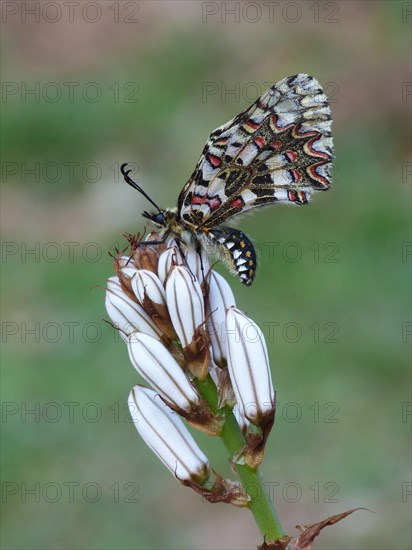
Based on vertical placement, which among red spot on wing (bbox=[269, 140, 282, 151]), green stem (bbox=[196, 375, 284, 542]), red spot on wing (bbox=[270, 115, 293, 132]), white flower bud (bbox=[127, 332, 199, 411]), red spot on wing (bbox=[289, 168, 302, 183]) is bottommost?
green stem (bbox=[196, 375, 284, 542])

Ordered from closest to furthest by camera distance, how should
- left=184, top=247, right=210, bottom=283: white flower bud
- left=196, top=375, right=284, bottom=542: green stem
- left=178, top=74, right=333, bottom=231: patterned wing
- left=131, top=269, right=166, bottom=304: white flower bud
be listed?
1. left=196, top=375, right=284, bottom=542: green stem
2. left=131, top=269, right=166, bottom=304: white flower bud
3. left=184, top=247, right=210, bottom=283: white flower bud
4. left=178, top=74, right=333, bottom=231: patterned wing

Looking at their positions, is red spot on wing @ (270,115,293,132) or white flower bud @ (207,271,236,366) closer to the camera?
white flower bud @ (207,271,236,366)

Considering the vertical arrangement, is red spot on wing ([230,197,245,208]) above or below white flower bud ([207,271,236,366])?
above

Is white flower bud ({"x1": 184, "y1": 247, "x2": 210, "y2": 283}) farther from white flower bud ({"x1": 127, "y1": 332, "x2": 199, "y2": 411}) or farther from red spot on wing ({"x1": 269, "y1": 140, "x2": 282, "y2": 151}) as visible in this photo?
red spot on wing ({"x1": 269, "y1": 140, "x2": 282, "y2": 151})

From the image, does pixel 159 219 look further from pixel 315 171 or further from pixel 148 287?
pixel 315 171

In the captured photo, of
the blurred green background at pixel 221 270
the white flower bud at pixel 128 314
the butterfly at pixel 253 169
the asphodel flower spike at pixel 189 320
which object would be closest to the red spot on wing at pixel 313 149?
the butterfly at pixel 253 169

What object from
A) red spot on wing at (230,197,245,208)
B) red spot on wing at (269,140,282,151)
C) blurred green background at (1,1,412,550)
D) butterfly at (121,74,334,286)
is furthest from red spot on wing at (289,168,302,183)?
blurred green background at (1,1,412,550)

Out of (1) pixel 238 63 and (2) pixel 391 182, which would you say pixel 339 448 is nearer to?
(2) pixel 391 182
